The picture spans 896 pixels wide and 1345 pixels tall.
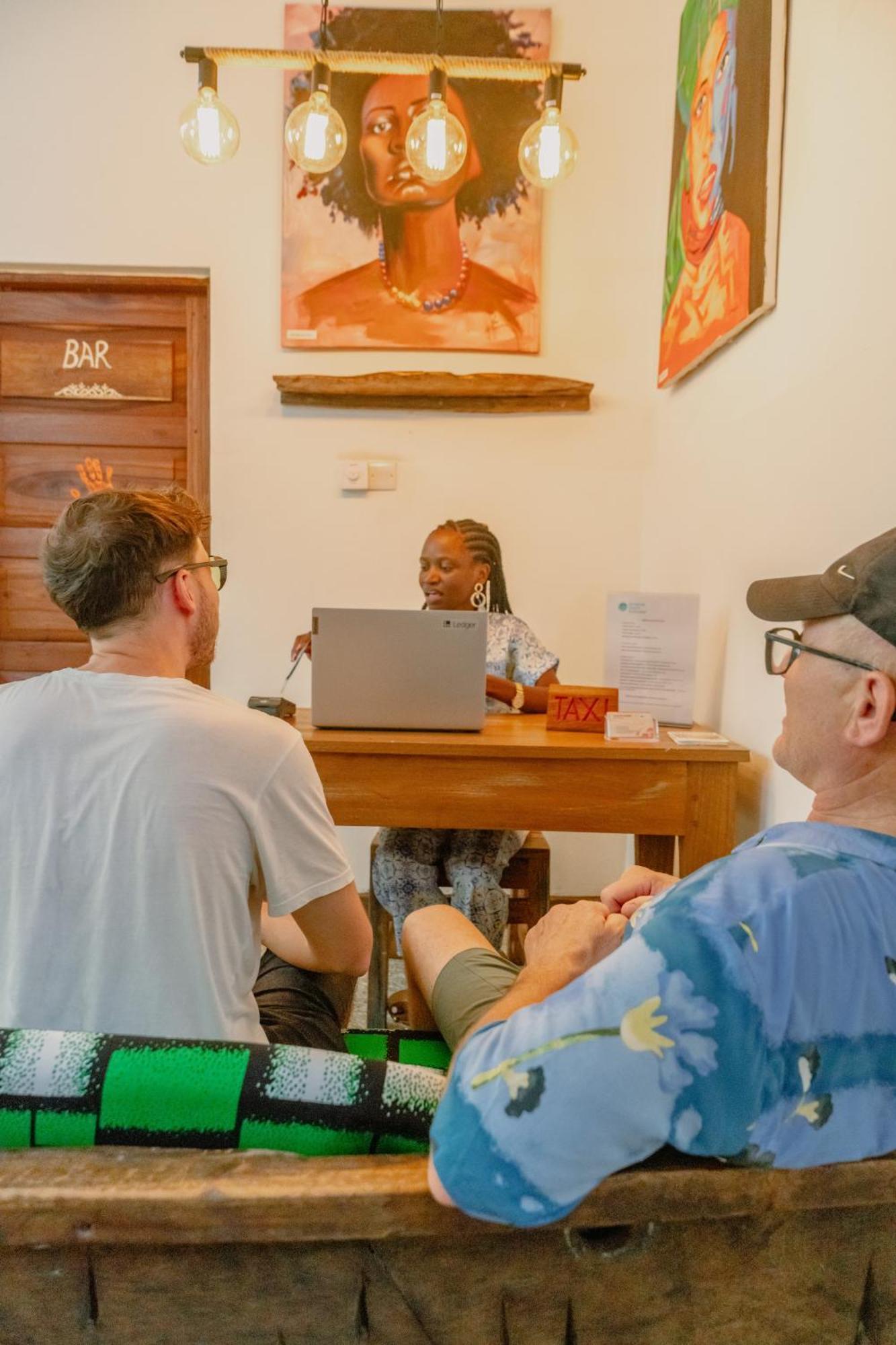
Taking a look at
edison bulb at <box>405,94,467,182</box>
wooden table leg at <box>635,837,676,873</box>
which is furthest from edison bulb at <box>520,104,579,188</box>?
wooden table leg at <box>635,837,676,873</box>

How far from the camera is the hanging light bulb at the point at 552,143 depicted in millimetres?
2496

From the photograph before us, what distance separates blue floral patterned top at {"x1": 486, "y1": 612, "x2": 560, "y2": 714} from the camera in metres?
2.98

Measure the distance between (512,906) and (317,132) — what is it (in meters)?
2.04

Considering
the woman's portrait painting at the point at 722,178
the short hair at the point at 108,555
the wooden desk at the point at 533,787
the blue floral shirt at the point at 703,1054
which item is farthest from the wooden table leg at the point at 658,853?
the blue floral shirt at the point at 703,1054

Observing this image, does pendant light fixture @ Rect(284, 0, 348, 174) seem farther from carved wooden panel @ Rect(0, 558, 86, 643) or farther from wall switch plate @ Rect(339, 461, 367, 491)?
carved wooden panel @ Rect(0, 558, 86, 643)

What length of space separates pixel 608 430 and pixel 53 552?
2.66 metres

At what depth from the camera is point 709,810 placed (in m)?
2.12

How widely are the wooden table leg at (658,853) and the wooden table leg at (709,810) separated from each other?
0.62 feet

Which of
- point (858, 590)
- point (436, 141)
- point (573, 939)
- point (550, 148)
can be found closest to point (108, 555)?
point (573, 939)

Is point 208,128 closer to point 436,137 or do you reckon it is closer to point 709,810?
point 436,137

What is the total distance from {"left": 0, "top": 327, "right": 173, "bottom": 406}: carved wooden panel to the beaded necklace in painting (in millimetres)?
849

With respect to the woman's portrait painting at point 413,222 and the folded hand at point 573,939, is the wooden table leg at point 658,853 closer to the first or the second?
the folded hand at point 573,939

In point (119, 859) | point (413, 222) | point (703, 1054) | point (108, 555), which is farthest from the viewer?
point (413, 222)

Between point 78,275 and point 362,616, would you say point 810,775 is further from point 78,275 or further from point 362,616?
point 78,275
